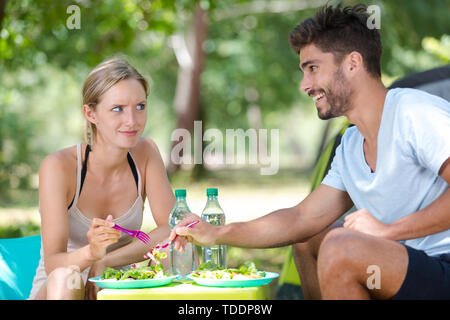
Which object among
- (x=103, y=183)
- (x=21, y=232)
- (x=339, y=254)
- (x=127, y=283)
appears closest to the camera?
(x=339, y=254)

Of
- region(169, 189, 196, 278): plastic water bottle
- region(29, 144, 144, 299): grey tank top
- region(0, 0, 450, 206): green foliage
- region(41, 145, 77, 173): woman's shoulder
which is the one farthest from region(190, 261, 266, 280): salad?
region(0, 0, 450, 206): green foliage

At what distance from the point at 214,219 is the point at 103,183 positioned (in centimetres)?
61

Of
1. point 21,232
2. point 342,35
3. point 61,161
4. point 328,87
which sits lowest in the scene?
point 21,232

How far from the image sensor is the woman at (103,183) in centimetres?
274

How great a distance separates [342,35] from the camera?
8.75 ft

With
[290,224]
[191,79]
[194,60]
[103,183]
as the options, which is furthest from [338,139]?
[191,79]

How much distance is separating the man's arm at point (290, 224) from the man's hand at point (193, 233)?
0.7 inches

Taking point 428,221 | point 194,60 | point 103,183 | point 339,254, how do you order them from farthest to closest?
1. point 194,60
2. point 103,183
3. point 428,221
4. point 339,254

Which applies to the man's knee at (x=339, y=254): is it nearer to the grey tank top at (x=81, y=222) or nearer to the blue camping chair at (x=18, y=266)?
the grey tank top at (x=81, y=222)

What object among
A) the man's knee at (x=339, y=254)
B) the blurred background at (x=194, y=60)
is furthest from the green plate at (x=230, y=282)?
the blurred background at (x=194, y=60)

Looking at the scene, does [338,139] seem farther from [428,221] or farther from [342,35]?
[428,221]

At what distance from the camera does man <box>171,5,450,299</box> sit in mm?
2090
